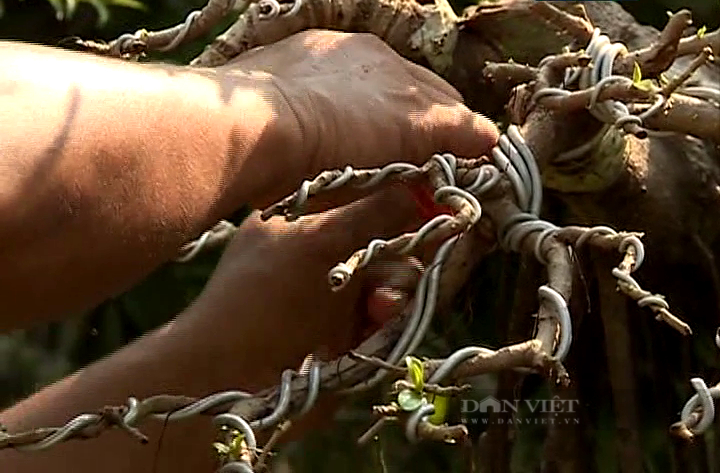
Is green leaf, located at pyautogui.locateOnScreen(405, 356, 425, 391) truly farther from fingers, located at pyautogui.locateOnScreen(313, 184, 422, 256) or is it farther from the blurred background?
the blurred background

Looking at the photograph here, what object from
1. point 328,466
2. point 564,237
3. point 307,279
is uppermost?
point 564,237

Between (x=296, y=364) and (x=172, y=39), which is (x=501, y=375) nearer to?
(x=296, y=364)

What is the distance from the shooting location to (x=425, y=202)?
671 mm

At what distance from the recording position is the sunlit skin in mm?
534

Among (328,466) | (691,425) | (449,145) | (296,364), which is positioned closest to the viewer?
(691,425)

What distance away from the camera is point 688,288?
863 millimetres

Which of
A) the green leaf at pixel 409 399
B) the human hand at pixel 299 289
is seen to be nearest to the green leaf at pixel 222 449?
the green leaf at pixel 409 399

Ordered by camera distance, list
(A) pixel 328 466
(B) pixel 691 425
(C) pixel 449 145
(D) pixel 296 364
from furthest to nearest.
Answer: (A) pixel 328 466
(D) pixel 296 364
(C) pixel 449 145
(B) pixel 691 425

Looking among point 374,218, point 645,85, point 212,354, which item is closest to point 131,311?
point 212,354

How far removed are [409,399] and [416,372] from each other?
0.01 m

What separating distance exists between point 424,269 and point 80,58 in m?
0.18

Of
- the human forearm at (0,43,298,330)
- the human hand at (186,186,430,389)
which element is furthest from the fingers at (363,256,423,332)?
the human forearm at (0,43,298,330)

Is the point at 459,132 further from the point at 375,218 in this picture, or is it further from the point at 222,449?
the point at 222,449

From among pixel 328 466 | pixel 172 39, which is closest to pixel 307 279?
pixel 172 39
